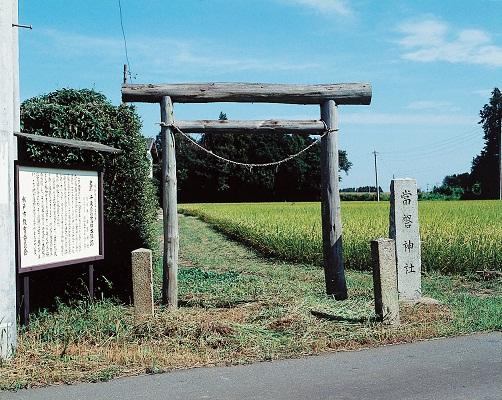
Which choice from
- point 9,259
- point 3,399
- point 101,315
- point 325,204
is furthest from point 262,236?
point 3,399

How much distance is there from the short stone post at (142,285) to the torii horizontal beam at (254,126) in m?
2.49

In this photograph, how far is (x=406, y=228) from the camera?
10930mm

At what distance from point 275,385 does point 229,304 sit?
4197 mm

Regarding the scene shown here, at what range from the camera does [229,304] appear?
9.98 metres

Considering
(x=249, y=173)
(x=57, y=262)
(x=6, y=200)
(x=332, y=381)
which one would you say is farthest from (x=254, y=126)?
(x=249, y=173)

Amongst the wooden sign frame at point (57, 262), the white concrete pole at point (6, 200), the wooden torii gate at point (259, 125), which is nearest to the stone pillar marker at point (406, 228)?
the wooden torii gate at point (259, 125)

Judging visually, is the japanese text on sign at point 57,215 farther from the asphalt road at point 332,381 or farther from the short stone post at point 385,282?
the short stone post at point 385,282

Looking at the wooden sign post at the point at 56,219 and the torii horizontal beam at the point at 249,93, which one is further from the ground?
the torii horizontal beam at the point at 249,93

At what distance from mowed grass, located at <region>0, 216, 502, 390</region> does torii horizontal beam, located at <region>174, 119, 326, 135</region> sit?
2380mm

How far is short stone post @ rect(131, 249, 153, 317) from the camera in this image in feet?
26.7

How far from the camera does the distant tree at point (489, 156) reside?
7125 cm

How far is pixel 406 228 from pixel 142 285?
4.55 metres

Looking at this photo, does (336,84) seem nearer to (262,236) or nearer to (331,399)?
(331,399)

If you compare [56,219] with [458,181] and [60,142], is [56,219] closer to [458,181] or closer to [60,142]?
[60,142]
